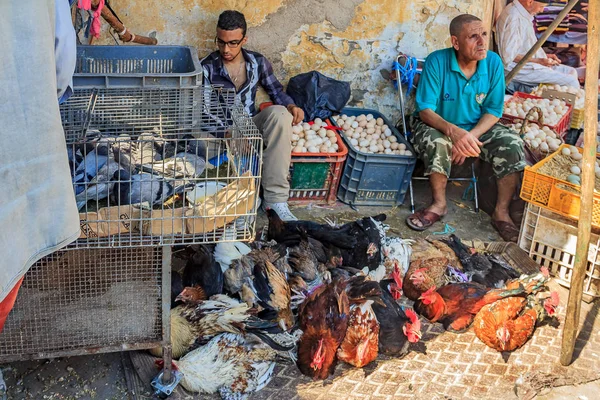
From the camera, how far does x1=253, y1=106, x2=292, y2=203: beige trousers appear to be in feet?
16.7

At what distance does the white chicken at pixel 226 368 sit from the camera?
3393 millimetres

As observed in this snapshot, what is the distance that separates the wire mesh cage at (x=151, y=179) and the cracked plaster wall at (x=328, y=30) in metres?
2.44

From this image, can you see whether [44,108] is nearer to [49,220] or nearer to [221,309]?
[49,220]

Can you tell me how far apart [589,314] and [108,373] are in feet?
11.1

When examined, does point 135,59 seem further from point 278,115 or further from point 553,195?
point 553,195

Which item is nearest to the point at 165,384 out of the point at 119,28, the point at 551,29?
the point at 119,28

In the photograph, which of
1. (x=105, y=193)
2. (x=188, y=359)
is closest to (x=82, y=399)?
(x=188, y=359)

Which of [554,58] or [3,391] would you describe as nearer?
[3,391]

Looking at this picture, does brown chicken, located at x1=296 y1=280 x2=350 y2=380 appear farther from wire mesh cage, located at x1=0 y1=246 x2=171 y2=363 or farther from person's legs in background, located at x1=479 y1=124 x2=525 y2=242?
person's legs in background, located at x1=479 y1=124 x2=525 y2=242

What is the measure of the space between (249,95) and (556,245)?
2.88 m

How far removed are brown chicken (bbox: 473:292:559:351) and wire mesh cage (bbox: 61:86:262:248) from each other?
184cm

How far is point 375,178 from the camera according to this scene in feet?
18.5

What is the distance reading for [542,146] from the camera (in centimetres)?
582

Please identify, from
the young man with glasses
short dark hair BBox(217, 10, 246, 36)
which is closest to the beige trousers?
the young man with glasses
